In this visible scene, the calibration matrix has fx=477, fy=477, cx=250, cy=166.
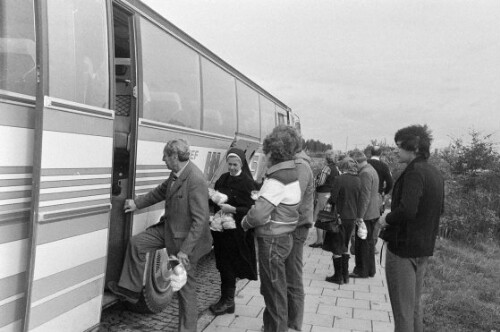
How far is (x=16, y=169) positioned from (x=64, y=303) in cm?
111

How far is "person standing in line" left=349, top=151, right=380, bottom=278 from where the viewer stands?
22.7ft

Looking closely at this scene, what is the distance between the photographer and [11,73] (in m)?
2.96

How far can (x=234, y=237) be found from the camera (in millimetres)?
5266

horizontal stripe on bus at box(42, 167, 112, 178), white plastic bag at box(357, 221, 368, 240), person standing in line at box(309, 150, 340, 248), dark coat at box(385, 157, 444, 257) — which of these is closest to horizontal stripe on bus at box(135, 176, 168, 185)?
horizontal stripe on bus at box(42, 167, 112, 178)

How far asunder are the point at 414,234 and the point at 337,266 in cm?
319

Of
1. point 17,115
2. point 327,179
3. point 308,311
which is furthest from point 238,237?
point 327,179

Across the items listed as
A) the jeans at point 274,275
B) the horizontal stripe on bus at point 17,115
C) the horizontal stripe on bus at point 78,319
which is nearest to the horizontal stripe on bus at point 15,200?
the horizontal stripe on bus at point 17,115

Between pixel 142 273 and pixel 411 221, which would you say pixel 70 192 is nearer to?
pixel 142 273

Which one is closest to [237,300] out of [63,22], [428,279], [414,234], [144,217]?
[144,217]

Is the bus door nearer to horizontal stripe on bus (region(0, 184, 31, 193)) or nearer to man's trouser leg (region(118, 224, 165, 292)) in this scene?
horizontal stripe on bus (region(0, 184, 31, 193))

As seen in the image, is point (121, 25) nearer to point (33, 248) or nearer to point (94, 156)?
point (94, 156)

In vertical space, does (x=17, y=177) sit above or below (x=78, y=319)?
above

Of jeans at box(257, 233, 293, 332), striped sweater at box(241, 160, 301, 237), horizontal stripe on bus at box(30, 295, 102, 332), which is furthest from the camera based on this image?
jeans at box(257, 233, 293, 332)

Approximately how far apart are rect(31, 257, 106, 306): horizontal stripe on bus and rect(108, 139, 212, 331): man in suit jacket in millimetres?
673
